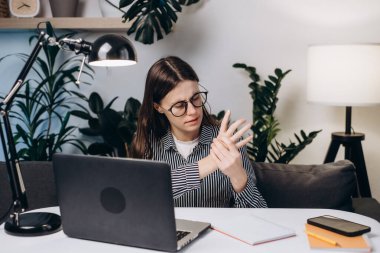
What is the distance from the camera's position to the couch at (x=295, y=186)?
1.99 meters

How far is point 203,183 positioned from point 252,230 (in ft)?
2.05

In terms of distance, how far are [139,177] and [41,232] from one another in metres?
0.40

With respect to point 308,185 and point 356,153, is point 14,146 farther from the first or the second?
point 356,153

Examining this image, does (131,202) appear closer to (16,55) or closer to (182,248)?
(182,248)

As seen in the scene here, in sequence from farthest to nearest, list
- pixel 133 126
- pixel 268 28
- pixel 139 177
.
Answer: pixel 268 28 < pixel 133 126 < pixel 139 177

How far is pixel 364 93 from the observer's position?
7.71ft

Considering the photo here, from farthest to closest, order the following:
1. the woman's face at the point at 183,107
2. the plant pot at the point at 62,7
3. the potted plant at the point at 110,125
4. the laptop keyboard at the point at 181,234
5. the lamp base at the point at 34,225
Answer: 1. the plant pot at the point at 62,7
2. the potted plant at the point at 110,125
3. the woman's face at the point at 183,107
4. the lamp base at the point at 34,225
5. the laptop keyboard at the point at 181,234

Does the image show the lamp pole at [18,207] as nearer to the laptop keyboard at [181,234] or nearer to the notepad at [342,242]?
the laptop keyboard at [181,234]

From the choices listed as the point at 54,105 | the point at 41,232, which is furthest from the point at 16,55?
the point at 41,232

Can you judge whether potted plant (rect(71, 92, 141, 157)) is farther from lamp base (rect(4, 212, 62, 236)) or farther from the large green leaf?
lamp base (rect(4, 212, 62, 236))

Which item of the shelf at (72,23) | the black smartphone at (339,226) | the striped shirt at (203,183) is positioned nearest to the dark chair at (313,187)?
the striped shirt at (203,183)

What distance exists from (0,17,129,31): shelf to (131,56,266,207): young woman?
0.80 meters

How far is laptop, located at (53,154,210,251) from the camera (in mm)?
1143

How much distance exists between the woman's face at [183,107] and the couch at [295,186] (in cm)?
41
